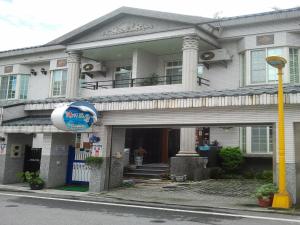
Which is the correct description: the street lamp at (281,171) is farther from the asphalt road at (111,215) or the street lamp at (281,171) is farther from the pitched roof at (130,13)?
the pitched roof at (130,13)

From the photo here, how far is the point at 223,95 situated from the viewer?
12.0 metres

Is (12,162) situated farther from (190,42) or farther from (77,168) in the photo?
(190,42)

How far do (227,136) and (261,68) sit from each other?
420 centimetres

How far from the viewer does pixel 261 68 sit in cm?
2038

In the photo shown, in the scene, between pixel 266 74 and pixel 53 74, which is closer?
pixel 266 74

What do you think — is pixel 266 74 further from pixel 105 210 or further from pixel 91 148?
pixel 105 210

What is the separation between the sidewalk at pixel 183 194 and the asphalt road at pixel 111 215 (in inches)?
38.0

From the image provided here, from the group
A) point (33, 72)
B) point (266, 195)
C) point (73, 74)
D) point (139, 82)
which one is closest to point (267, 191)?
point (266, 195)

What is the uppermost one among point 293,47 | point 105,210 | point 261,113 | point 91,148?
point 293,47

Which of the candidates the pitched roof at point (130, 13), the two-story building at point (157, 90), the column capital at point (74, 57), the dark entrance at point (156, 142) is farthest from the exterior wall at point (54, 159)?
the pitched roof at point (130, 13)

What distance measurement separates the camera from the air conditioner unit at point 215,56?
2088 cm

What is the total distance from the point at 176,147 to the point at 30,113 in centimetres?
967

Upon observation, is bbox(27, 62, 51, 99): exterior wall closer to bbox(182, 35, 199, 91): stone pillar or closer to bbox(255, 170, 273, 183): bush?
bbox(182, 35, 199, 91): stone pillar

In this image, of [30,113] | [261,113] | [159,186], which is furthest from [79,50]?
[261,113]
